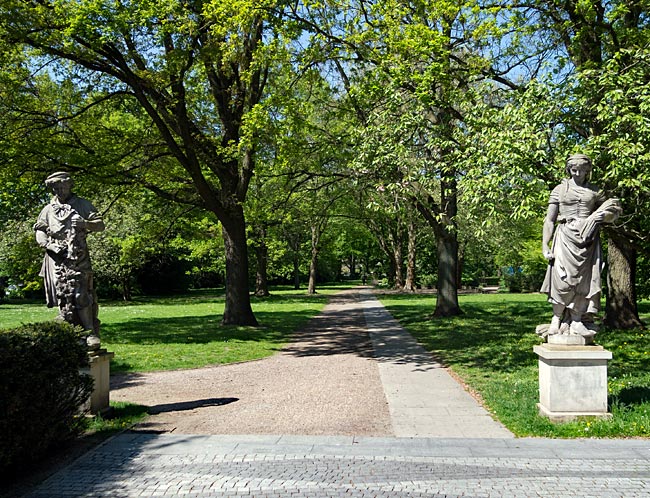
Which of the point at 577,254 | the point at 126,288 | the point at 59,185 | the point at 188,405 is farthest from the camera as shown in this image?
the point at 126,288

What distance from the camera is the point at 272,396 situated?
26.7 feet

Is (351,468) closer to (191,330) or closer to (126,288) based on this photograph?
(191,330)

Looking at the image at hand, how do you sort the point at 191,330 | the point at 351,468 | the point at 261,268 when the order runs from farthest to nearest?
1. the point at 261,268
2. the point at 191,330
3. the point at 351,468

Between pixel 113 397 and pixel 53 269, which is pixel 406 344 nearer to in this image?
pixel 113 397

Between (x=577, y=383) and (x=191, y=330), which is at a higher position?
(x=577, y=383)

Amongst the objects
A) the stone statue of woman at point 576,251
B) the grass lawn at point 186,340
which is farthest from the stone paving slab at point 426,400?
the grass lawn at point 186,340

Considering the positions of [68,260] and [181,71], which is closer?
[68,260]

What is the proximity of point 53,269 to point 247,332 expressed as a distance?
936 cm

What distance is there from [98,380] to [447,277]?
15.3m

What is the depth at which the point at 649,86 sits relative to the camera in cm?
820

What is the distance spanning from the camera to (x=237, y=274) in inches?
671

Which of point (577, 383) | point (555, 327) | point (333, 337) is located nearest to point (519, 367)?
point (555, 327)

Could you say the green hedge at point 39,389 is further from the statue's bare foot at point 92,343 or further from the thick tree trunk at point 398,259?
the thick tree trunk at point 398,259

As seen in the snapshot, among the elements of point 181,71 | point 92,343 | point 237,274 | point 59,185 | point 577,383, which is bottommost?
point 577,383
